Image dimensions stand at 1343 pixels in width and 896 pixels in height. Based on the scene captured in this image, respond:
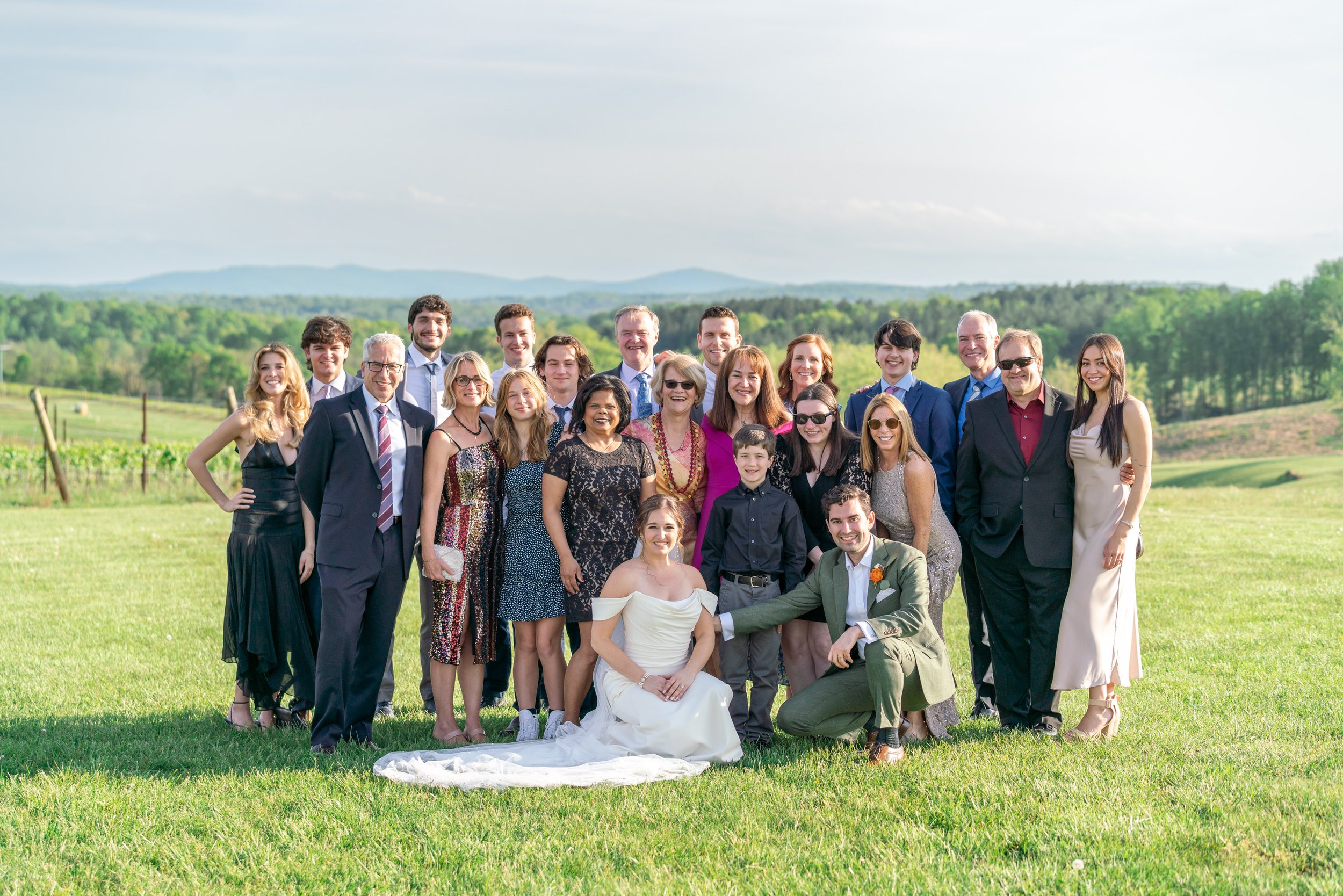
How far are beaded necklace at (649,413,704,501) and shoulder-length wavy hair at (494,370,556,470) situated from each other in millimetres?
646

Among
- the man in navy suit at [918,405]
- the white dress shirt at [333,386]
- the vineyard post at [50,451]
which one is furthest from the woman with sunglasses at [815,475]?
the vineyard post at [50,451]

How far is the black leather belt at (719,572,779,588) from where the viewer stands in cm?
607

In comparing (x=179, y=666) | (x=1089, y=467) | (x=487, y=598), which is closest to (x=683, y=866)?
(x=487, y=598)

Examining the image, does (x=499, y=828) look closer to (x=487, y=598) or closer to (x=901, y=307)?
(x=487, y=598)

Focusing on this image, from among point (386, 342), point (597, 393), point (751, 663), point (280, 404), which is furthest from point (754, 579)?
point (280, 404)

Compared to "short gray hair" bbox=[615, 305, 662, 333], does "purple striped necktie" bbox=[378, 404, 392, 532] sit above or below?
below

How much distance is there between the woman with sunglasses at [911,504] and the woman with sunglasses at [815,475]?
11cm

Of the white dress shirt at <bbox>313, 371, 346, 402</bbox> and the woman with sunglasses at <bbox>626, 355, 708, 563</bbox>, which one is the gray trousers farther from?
the white dress shirt at <bbox>313, 371, 346, 402</bbox>

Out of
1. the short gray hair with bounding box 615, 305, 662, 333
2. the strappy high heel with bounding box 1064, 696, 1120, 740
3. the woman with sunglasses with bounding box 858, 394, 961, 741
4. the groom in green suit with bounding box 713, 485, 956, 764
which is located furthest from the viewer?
the short gray hair with bounding box 615, 305, 662, 333

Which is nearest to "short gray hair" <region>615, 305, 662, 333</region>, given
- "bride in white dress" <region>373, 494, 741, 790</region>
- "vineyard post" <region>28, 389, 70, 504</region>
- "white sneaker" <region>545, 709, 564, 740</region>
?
"bride in white dress" <region>373, 494, 741, 790</region>

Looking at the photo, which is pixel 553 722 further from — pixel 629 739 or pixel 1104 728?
pixel 1104 728

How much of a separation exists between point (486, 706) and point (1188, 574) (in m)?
9.23

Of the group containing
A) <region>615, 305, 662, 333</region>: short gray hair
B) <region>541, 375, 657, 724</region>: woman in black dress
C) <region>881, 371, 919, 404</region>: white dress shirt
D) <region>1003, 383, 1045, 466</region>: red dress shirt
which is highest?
<region>615, 305, 662, 333</region>: short gray hair

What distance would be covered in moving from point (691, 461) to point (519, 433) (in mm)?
1032
